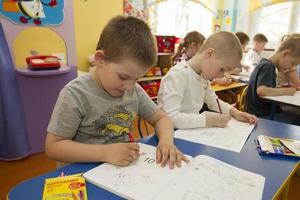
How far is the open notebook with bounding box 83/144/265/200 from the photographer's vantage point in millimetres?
603

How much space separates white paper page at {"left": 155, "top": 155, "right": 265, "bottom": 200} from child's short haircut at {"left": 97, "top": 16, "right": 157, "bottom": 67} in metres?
0.36

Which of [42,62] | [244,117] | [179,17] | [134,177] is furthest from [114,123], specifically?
[179,17]

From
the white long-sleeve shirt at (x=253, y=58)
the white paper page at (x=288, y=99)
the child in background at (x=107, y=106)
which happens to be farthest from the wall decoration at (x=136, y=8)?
the child in background at (x=107, y=106)

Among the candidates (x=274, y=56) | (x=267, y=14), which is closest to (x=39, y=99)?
(x=274, y=56)

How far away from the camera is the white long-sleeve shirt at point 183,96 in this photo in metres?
1.08

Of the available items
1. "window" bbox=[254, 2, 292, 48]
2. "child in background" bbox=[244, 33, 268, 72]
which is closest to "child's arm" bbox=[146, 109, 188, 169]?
"child in background" bbox=[244, 33, 268, 72]

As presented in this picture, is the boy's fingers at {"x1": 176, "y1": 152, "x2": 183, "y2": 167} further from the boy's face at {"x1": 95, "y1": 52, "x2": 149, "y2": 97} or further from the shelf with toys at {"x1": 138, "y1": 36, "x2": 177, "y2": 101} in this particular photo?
the shelf with toys at {"x1": 138, "y1": 36, "x2": 177, "y2": 101}

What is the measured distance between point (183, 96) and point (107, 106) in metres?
0.47

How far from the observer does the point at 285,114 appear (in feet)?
6.70

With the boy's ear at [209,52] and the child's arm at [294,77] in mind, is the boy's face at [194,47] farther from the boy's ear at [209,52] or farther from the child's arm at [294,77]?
the boy's ear at [209,52]

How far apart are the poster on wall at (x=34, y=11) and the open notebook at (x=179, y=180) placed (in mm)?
1593

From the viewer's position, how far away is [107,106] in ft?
2.93

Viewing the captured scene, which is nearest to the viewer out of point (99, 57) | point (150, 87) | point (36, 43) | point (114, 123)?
point (99, 57)

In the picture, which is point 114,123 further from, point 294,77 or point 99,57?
point 294,77
